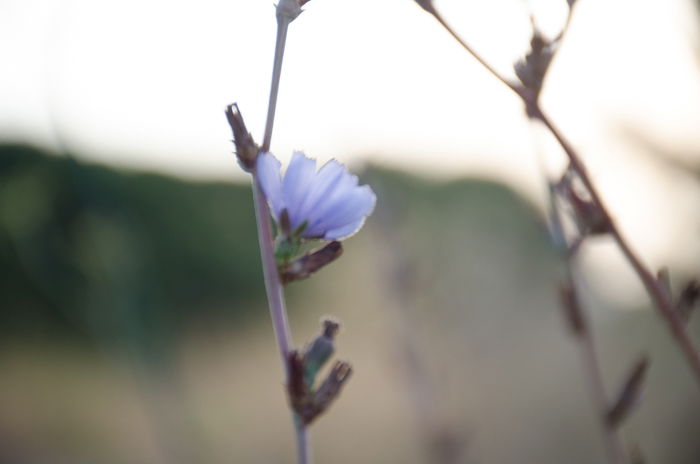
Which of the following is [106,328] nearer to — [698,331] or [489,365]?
[698,331]

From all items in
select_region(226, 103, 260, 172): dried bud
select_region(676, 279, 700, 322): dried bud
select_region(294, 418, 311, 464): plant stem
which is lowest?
select_region(294, 418, 311, 464): plant stem

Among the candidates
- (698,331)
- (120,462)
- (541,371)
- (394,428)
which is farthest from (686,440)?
(120,462)

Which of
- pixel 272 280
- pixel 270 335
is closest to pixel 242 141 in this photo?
pixel 272 280

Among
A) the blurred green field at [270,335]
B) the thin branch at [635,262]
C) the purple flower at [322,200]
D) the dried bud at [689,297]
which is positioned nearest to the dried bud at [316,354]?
the purple flower at [322,200]

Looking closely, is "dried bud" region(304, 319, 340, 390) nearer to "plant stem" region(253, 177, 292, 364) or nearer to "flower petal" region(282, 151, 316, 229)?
"plant stem" region(253, 177, 292, 364)

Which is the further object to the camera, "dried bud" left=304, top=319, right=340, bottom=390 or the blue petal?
the blue petal

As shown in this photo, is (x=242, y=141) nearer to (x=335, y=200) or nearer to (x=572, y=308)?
(x=335, y=200)

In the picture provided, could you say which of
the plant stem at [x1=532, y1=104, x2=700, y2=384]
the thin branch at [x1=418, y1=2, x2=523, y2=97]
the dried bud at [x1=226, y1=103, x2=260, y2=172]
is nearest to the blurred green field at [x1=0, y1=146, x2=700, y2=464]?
the plant stem at [x1=532, y1=104, x2=700, y2=384]
